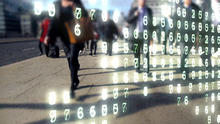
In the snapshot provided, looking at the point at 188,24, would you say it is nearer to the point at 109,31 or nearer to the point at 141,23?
the point at 141,23

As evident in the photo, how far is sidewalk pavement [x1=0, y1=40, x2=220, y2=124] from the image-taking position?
6.28ft

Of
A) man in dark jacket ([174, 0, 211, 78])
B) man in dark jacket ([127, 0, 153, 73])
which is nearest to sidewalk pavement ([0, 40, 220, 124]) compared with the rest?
man in dark jacket ([174, 0, 211, 78])

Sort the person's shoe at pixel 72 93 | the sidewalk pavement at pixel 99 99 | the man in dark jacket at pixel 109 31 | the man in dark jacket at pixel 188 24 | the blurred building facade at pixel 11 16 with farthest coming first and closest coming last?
the person's shoe at pixel 72 93 → the sidewalk pavement at pixel 99 99 → the man in dark jacket at pixel 188 24 → the man in dark jacket at pixel 109 31 → the blurred building facade at pixel 11 16

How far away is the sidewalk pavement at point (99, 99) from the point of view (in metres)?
1.91

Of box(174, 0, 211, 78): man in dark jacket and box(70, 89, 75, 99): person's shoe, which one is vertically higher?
box(174, 0, 211, 78): man in dark jacket

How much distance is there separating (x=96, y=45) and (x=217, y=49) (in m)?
1.16

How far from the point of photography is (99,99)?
237 centimetres

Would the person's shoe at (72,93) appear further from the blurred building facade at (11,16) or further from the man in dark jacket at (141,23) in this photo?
the blurred building facade at (11,16)

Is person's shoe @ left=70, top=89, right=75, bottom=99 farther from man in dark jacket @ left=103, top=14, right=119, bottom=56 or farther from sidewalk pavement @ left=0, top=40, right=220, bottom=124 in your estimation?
man in dark jacket @ left=103, top=14, right=119, bottom=56

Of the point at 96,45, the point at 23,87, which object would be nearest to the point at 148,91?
the point at 96,45

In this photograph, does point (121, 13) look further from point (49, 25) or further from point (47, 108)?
point (47, 108)

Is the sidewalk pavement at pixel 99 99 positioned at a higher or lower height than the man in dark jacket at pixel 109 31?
lower

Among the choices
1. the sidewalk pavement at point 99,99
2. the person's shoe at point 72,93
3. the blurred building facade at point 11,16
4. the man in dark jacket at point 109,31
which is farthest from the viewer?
the person's shoe at point 72,93

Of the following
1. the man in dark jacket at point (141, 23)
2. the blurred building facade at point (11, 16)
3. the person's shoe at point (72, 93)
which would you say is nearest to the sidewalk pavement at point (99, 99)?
the person's shoe at point (72, 93)
